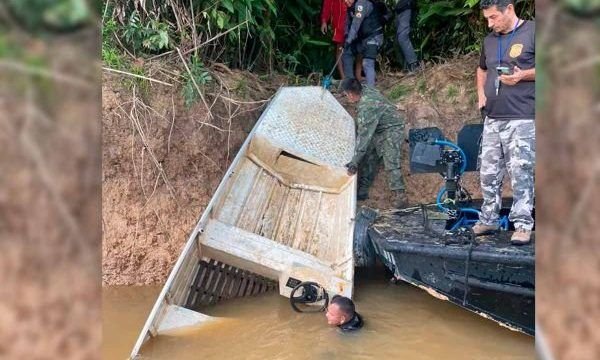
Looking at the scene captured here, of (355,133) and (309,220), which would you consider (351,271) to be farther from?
(355,133)

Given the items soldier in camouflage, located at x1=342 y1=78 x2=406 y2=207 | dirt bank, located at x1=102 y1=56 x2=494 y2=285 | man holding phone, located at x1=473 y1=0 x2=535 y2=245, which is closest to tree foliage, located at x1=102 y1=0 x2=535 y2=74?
dirt bank, located at x1=102 y1=56 x2=494 y2=285

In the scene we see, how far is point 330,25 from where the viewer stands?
6.93m

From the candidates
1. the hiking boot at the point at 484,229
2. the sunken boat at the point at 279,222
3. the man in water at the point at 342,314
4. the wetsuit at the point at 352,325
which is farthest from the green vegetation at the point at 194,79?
the hiking boot at the point at 484,229

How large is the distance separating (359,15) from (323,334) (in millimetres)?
3830

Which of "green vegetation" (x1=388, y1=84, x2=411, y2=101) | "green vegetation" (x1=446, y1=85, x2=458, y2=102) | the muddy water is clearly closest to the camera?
the muddy water

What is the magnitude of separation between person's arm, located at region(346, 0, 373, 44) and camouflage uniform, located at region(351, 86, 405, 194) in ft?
3.60

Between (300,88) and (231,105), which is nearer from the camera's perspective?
(231,105)

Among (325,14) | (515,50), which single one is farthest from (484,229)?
(325,14)

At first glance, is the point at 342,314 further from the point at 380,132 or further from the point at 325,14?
the point at 325,14

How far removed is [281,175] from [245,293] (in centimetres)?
134

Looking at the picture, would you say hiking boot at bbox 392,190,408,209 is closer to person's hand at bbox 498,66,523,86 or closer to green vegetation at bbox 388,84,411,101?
green vegetation at bbox 388,84,411,101

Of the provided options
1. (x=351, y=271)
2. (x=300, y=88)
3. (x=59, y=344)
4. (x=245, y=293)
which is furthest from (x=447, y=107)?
(x=59, y=344)

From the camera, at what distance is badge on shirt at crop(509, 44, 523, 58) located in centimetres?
328

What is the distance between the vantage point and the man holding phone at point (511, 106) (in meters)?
3.28
